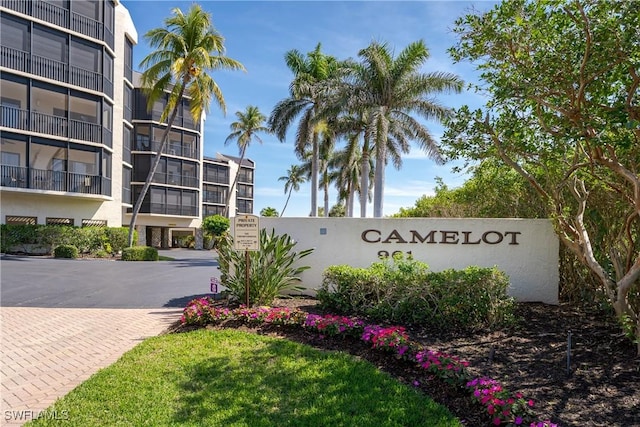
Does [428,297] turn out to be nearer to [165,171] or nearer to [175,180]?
[165,171]

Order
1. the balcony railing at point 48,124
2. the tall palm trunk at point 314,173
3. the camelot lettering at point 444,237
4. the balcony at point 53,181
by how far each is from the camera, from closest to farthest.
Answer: the camelot lettering at point 444,237 → the balcony at point 53,181 → the balcony railing at point 48,124 → the tall palm trunk at point 314,173

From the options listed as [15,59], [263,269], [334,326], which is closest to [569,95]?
[334,326]

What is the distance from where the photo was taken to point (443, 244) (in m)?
8.12

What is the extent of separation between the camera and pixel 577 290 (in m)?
7.52

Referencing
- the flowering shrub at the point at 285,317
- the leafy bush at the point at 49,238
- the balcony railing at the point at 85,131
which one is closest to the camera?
the flowering shrub at the point at 285,317

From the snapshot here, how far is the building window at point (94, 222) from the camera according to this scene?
22.8m

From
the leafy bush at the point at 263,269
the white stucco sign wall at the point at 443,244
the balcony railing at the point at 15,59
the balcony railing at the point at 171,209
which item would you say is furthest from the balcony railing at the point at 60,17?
the white stucco sign wall at the point at 443,244

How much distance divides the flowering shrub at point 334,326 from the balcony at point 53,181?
70.4 ft

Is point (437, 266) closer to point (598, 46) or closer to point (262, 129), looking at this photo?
point (598, 46)

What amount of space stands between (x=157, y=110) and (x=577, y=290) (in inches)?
1346

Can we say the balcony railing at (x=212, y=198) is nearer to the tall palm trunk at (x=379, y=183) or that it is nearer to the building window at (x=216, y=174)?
the building window at (x=216, y=174)

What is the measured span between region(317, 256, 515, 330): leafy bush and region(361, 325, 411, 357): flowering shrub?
1.03 m

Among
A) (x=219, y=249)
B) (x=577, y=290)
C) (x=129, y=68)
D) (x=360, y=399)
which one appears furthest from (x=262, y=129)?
(x=360, y=399)

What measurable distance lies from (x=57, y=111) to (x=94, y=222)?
23.9 feet
